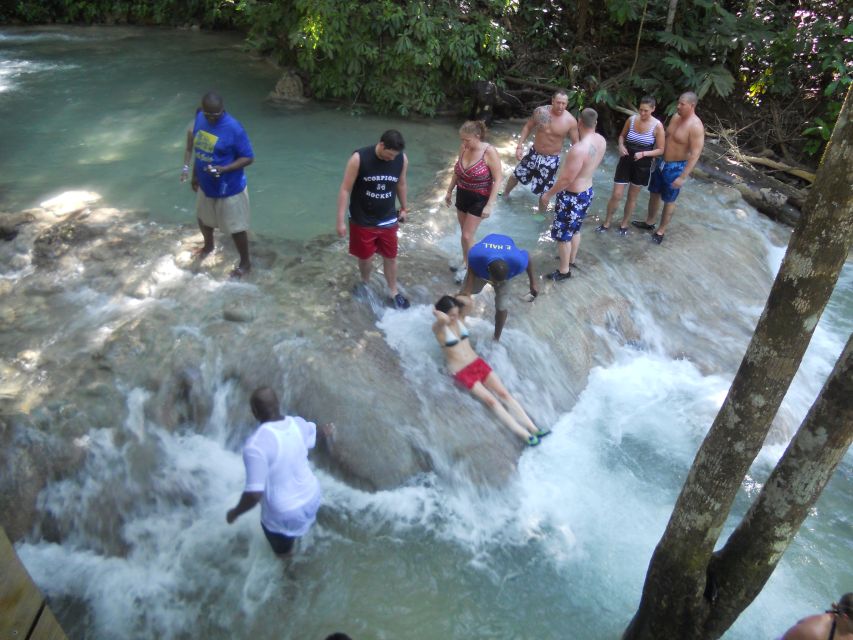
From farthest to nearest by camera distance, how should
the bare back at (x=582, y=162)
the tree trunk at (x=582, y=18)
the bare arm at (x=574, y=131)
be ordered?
the tree trunk at (x=582, y=18)
the bare arm at (x=574, y=131)
the bare back at (x=582, y=162)

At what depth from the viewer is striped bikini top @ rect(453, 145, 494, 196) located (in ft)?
21.4

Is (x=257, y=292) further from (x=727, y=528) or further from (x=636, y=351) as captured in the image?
(x=727, y=528)

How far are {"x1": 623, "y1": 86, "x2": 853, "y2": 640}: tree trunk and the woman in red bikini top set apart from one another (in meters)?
3.39

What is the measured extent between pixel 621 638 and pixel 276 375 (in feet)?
10.8

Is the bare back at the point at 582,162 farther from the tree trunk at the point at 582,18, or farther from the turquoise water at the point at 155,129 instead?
the tree trunk at the point at 582,18

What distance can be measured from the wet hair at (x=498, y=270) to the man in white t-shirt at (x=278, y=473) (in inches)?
92.4

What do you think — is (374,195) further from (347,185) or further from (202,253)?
(202,253)

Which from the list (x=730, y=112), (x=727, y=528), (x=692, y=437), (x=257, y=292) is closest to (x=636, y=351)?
(x=692, y=437)

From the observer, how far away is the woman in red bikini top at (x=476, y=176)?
6.34 m

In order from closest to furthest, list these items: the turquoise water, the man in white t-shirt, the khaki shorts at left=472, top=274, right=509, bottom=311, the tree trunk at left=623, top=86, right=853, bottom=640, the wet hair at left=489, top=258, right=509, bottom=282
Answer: the tree trunk at left=623, top=86, right=853, bottom=640
the man in white t-shirt
the wet hair at left=489, top=258, right=509, bottom=282
the khaki shorts at left=472, top=274, right=509, bottom=311
the turquoise water

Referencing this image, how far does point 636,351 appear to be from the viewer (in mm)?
7469

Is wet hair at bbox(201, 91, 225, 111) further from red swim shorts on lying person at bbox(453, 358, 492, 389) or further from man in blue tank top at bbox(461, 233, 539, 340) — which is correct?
red swim shorts on lying person at bbox(453, 358, 492, 389)

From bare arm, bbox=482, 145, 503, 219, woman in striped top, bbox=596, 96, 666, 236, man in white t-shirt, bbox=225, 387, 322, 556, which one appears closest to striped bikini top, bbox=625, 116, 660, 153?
woman in striped top, bbox=596, 96, 666, 236

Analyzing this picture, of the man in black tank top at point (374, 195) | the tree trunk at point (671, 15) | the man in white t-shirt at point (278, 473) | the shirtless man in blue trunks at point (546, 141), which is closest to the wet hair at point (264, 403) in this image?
the man in white t-shirt at point (278, 473)
